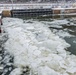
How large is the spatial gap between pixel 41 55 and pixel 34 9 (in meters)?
19.2

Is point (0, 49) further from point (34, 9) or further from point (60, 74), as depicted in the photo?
point (34, 9)

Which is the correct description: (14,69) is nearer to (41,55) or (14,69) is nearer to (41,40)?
(41,55)

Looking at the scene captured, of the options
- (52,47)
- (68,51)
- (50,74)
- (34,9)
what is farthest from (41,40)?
(34,9)

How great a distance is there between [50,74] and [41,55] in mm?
2479

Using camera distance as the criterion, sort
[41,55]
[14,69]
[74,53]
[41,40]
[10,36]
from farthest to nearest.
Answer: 1. [10,36]
2. [41,40]
3. [74,53]
4. [41,55]
5. [14,69]

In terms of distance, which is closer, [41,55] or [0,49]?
[41,55]

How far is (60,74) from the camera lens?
30.3 feet

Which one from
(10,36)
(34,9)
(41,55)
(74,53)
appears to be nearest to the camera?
(41,55)

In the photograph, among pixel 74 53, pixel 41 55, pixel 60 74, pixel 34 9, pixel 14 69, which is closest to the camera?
pixel 60 74

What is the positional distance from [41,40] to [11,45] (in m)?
2.41

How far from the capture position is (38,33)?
678 inches

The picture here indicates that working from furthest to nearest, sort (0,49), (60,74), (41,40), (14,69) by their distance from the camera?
1. (41,40)
2. (0,49)
3. (14,69)
4. (60,74)

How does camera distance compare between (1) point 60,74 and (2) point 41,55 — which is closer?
(1) point 60,74

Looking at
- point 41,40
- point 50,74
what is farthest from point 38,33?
point 50,74
